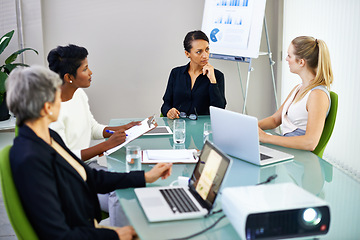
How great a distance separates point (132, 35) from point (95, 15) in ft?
1.49

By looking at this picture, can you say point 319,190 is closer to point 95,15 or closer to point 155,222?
point 155,222

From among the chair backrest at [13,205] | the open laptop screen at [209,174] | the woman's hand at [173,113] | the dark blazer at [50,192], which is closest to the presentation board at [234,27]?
the woman's hand at [173,113]

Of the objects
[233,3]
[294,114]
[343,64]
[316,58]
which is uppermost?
[233,3]

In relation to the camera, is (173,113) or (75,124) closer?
(75,124)

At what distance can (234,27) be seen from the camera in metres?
4.22

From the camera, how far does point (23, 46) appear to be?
4316mm

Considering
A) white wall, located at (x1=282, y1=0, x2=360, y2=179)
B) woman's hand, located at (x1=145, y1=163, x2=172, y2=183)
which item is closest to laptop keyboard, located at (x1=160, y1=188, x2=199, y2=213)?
woman's hand, located at (x1=145, y1=163, x2=172, y2=183)

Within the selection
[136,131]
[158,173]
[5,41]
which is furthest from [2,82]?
[158,173]

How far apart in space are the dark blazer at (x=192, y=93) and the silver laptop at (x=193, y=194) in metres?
1.73

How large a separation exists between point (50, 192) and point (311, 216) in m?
0.83

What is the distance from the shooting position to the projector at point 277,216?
3.95ft

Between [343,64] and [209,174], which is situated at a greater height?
[343,64]

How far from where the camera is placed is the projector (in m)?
1.21

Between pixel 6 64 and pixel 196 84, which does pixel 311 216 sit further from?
pixel 6 64
